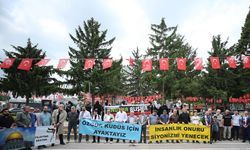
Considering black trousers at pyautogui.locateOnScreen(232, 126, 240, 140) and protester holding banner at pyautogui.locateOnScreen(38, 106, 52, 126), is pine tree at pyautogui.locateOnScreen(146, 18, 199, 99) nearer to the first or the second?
black trousers at pyautogui.locateOnScreen(232, 126, 240, 140)

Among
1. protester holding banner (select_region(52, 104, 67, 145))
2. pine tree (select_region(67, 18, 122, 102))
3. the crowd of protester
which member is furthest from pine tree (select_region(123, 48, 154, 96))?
protester holding banner (select_region(52, 104, 67, 145))

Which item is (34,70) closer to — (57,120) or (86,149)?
(57,120)

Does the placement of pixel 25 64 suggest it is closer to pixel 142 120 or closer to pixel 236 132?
pixel 142 120

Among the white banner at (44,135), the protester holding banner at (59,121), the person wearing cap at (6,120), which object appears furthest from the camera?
the protester holding banner at (59,121)

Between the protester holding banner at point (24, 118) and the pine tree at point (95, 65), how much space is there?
2509 cm

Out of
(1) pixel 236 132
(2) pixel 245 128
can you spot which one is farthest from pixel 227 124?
(2) pixel 245 128

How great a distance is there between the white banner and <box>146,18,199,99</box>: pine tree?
3109 centimetres

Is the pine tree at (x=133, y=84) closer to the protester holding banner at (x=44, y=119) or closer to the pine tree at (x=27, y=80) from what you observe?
the pine tree at (x=27, y=80)

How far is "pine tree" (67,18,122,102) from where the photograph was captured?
40.1 metres

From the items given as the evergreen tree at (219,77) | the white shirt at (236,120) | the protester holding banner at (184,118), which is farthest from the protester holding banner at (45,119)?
the evergreen tree at (219,77)

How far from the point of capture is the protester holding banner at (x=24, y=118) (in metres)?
13.0

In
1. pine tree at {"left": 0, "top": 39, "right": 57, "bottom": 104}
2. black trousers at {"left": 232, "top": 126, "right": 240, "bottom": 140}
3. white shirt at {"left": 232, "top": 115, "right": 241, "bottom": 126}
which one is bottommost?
black trousers at {"left": 232, "top": 126, "right": 240, "bottom": 140}

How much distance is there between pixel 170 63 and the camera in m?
46.4

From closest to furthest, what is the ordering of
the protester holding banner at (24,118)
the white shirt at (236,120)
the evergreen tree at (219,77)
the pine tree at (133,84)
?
1. the protester holding banner at (24,118)
2. the white shirt at (236,120)
3. the evergreen tree at (219,77)
4. the pine tree at (133,84)
